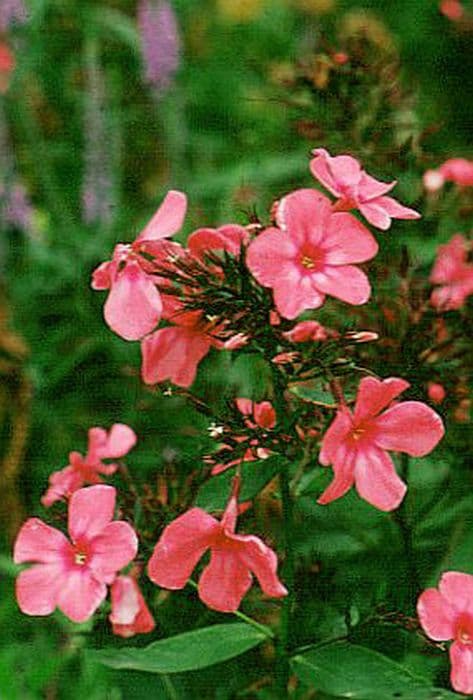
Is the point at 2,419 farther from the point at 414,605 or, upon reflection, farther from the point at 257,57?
the point at 257,57

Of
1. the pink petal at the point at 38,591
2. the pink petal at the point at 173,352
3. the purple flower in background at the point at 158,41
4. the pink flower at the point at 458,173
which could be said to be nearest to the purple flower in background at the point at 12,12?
the purple flower in background at the point at 158,41

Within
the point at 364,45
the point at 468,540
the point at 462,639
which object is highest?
the point at 364,45

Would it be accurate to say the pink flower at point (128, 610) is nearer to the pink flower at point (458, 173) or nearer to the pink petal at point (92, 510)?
the pink petal at point (92, 510)

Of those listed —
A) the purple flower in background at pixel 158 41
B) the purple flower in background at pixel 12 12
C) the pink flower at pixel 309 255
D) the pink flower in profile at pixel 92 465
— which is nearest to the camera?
the pink flower at pixel 309 255

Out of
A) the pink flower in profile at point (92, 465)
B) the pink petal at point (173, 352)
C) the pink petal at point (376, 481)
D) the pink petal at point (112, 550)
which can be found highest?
the pink petal at point (173, 352)

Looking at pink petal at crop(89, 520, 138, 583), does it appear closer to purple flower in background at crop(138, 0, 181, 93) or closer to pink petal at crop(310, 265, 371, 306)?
pink petal at crop(310, 265, 371, 306)

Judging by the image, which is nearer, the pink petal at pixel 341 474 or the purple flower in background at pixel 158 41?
the pink petal at pixel 341 474

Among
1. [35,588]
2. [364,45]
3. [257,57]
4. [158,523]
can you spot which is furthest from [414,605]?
[257,57]
